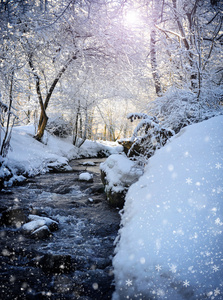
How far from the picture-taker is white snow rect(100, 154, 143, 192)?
173 inches

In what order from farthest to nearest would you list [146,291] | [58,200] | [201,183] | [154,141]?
[58,200], [154,141], [201,183], [146,291]

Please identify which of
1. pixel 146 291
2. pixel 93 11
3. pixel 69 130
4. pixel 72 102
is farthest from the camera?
pixel 69 130

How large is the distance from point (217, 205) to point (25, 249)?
9.24 ft

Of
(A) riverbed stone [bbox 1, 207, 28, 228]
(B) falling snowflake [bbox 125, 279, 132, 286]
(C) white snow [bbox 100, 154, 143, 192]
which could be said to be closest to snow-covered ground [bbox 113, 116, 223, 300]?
(B) falling snowflake [bbox 125, 279, 132, 286]

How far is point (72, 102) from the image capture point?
589 inches

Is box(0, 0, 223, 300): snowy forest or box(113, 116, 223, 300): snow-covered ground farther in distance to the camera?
box(0, 0, 223, 300): snowy forest

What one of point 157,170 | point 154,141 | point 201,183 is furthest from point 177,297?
point 154,141

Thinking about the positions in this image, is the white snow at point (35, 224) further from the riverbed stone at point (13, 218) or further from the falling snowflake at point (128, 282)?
the falling snowflake at point (128, 282)

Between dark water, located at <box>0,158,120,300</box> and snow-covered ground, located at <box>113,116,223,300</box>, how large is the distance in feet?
2.16

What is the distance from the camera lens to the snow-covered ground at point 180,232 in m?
1.37

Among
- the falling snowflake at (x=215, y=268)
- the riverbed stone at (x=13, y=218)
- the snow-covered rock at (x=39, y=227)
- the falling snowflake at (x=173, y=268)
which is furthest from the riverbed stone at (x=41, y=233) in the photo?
the falling snowflake at (x=215, y=268)

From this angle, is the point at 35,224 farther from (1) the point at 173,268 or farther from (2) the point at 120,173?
(1) the point at 173,268

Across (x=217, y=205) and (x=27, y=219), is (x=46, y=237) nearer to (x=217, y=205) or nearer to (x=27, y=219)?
(x=27, y=219)

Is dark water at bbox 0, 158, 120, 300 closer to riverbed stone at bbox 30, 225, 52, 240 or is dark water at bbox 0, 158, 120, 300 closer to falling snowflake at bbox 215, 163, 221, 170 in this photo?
riverbed stone at bbox 30, 225, 52, 240
